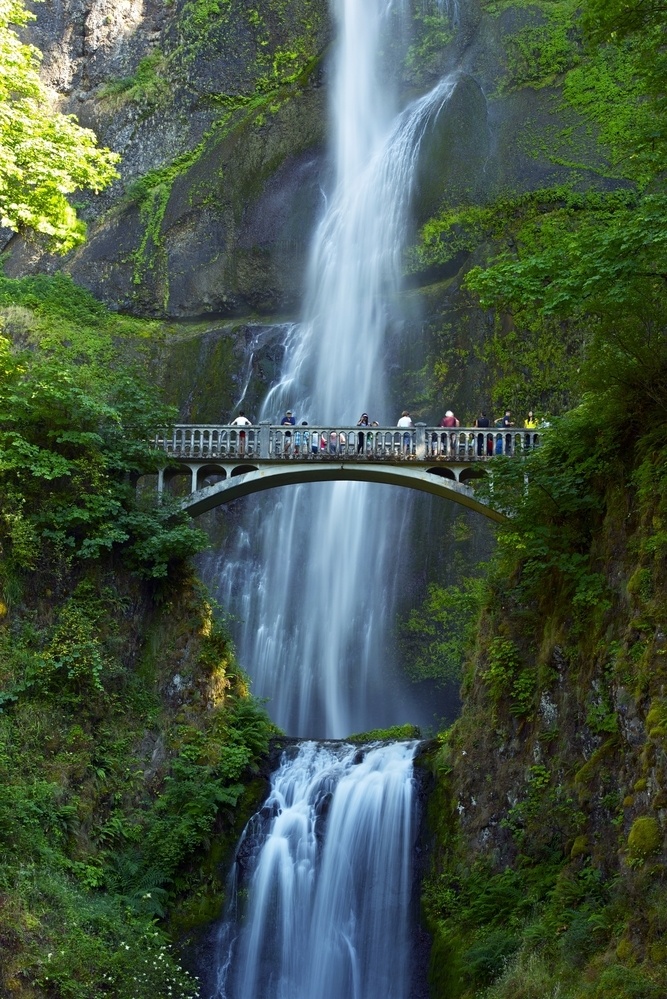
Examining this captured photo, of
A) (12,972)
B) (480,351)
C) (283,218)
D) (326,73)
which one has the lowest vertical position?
(12,972)

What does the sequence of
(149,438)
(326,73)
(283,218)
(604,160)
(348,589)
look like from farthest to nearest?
(326,73) → (283,218) → (604,160) → (348,589) → (149,438)

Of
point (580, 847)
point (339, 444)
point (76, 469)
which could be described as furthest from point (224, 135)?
point (580, 847)

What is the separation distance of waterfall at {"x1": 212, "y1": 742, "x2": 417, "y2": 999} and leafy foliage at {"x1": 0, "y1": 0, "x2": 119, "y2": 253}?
11.4m

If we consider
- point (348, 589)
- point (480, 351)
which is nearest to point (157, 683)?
point (348, 589)

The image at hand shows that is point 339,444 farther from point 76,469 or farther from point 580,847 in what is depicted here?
point 580,847

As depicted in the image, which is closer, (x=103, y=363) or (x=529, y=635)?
(x=529, y=635)

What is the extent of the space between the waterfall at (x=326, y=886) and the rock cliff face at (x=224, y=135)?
19.5 metres

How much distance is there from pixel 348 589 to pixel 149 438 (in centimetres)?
999

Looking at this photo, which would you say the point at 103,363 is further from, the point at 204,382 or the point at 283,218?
the point at 283,218

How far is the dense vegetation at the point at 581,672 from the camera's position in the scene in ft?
46.7

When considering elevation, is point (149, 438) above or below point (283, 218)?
below

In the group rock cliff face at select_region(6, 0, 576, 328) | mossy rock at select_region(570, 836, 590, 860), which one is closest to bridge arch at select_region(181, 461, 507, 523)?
mossy rock at select_region(570, 836, 590, 860)

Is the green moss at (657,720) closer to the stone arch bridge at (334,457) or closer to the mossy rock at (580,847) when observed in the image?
the mossy rock at (580,847)

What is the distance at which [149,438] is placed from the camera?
24375 millimetres
